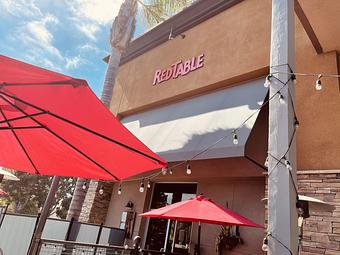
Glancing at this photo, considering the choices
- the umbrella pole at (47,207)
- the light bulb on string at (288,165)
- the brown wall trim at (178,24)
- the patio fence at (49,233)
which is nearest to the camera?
the light bulb on string at (288,165)

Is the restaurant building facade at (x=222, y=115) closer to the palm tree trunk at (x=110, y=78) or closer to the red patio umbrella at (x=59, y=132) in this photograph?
the palm tree trunk at (x=110, y=78)

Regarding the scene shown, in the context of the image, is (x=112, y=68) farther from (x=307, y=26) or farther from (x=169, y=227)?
(x=307, y=26)

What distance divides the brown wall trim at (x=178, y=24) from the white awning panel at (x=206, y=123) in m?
3.03

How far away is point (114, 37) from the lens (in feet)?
37.6

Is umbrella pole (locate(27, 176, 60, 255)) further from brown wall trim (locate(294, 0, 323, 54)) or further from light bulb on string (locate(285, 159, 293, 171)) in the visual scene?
brown wall trim (locate(294, 0, 323, 54))

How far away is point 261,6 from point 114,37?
5.82 metres

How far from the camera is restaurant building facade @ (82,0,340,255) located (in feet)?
18.5

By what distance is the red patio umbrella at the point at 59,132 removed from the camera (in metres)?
2.68

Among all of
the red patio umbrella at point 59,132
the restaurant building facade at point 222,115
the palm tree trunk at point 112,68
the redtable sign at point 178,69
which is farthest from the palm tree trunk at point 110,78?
the red patio umbrella at point 59,132

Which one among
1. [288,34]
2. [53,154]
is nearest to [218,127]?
[288,34]

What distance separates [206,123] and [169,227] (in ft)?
12.3

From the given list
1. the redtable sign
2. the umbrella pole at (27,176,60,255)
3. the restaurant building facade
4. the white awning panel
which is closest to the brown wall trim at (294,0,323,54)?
the restaurant building facade

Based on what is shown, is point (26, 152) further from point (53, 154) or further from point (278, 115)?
point (278, 115)

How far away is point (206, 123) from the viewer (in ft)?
24.9
